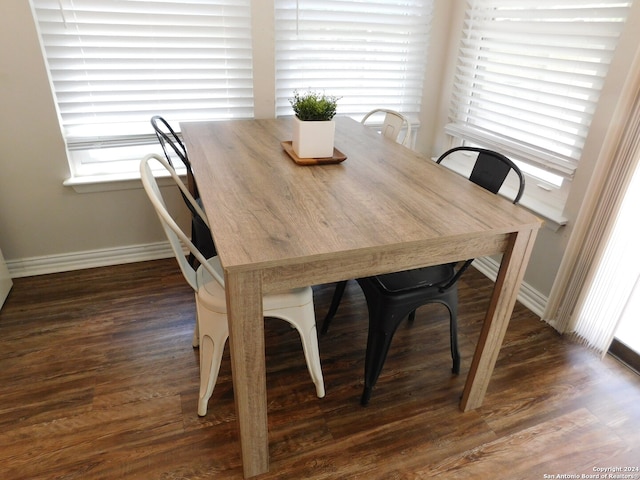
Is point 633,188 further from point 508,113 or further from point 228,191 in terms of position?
point 228,191

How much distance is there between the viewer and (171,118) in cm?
239

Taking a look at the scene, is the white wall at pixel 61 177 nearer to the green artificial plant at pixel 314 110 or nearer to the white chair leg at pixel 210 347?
the green artificial plant at pixel 314 110

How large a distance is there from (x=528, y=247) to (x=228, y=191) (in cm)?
99

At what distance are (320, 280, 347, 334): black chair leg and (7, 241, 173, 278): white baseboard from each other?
1.18 m

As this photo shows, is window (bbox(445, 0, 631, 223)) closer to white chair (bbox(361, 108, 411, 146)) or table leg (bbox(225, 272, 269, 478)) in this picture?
white chair (bbox(361, 108, 411, 146))

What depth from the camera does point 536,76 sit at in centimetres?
213

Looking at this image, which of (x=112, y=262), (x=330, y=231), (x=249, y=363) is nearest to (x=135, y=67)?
(x=112, y=262)

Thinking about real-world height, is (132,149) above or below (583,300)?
above

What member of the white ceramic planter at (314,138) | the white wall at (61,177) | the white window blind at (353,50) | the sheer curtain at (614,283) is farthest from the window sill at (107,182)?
the sheer curtain at (614,283)

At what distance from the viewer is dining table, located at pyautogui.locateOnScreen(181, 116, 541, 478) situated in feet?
3.51

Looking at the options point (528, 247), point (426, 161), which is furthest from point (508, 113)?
point (528, 247)

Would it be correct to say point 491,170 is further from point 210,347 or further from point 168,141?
point 168,141

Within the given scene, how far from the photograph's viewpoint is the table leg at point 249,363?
103 cm

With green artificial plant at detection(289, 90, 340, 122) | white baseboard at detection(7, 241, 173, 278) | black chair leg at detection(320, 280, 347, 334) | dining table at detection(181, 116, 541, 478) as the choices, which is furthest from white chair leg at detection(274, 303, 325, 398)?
white baseboard at detection(7, 241, 173, 278)
